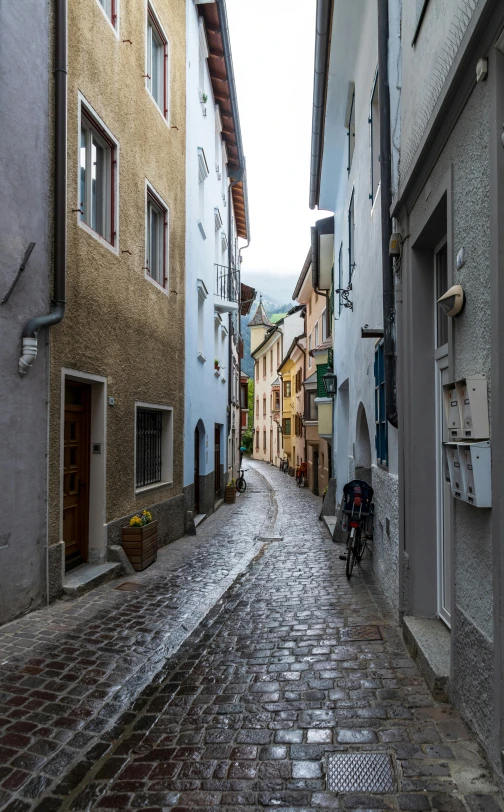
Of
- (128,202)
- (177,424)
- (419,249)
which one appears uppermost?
(128,202)

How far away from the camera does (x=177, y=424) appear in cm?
1184

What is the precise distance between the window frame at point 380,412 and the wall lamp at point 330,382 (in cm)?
669

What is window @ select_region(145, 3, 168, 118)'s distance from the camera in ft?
33.5

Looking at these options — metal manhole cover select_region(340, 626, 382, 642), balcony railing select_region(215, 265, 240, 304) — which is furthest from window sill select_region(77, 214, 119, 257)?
balcony railing select_region(215, 265, 240, 304)

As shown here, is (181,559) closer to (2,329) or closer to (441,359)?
(2,329)

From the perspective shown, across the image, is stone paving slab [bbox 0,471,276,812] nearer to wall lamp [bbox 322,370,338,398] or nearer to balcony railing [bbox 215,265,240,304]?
wall lamp [bbox 322,370,338,398]

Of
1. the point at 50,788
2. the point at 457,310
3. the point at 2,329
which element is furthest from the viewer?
the point at 2,329

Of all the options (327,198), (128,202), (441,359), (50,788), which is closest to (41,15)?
(128,202)

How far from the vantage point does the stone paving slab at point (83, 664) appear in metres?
3.27

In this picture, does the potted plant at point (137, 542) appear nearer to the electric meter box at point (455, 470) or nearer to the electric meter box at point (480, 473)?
the electric meter box at point (455, 470)

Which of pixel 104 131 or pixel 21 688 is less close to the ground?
pixel 104 131

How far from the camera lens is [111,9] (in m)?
8.30

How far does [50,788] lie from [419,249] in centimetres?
441

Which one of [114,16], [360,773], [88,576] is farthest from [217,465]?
[360,773]
